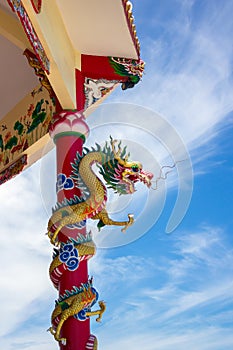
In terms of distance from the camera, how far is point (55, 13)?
3342 mm

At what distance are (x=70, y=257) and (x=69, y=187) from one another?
42cm

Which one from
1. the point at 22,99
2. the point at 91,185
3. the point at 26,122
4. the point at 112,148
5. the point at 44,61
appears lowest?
the point at 91,185

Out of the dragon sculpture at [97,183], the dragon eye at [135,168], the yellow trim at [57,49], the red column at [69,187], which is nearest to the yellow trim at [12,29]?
the yellow trim at [57,49]

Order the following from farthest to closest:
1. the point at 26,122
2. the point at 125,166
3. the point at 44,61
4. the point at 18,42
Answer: the point at 26,122 → the point at 18,42 → the point at 125,166 → the point at 44,61

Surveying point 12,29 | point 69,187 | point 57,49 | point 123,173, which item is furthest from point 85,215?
point 12,29

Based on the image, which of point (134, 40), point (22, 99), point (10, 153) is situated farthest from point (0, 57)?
point (134, 40)

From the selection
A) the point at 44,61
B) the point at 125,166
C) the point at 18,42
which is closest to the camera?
the point at 44,61

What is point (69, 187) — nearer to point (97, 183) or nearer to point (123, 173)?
point (97, 183)

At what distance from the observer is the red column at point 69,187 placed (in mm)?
3010

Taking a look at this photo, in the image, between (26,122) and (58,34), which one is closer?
(58,34)

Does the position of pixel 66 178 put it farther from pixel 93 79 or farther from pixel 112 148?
pixel 93 79

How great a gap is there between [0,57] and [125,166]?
179 centimetres

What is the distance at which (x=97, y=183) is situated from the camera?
129 inches

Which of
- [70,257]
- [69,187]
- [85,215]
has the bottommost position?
[70,257]
